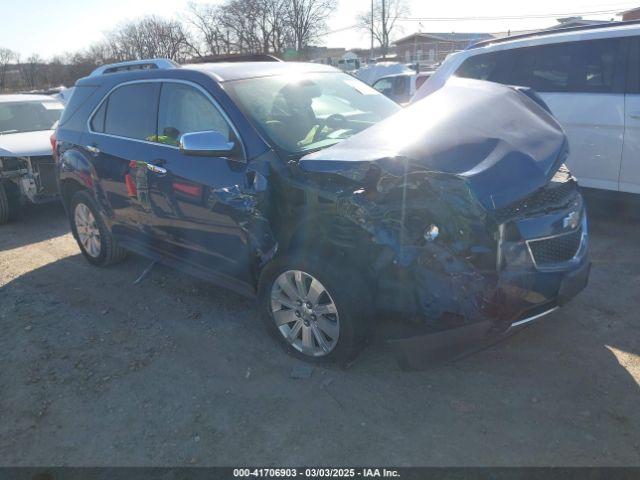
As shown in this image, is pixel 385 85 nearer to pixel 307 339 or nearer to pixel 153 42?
pixel 307 339

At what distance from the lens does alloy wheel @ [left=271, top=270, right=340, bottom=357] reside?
3135 millimetres

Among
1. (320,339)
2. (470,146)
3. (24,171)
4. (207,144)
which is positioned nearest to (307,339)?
(320,339)

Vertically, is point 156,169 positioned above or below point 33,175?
above

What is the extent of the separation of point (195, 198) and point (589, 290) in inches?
124

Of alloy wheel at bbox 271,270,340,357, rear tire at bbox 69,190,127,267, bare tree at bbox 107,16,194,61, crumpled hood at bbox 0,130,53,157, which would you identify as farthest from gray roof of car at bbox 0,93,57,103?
bare tree at bbox 107,16,194,61

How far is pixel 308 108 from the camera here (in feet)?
12.6

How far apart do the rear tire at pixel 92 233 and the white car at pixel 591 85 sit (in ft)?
14.6

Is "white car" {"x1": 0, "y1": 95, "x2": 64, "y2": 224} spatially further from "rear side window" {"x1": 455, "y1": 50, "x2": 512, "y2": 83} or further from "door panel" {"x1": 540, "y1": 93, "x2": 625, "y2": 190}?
"door panel" {"x1": 540, "y1": 93, "x2": 625, "y2": 190}

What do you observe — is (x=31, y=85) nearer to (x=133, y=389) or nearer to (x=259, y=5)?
(x=259, y=5)

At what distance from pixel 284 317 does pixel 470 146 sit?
1.59 m

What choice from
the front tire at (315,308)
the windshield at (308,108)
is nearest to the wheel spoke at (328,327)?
the front tire at (315,308)

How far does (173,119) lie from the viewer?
13.2 ft

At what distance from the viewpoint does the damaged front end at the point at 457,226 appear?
2719 millimetres

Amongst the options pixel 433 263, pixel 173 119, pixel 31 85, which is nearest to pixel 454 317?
pixel 433 263
